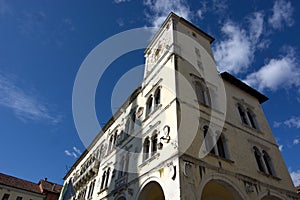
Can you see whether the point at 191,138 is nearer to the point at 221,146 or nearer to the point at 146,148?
the point at 221,146

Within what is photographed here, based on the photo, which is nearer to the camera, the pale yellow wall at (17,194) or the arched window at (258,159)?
the arched window at (258,159)

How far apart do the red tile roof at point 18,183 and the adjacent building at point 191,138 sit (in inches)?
1158

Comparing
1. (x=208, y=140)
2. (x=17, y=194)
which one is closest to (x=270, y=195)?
(x=208, y=140)

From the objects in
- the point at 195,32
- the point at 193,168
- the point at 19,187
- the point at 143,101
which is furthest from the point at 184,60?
the point at 19,187

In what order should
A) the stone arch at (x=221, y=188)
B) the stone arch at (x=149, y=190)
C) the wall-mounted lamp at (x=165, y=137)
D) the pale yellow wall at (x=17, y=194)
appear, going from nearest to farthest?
the stone arch at (x=221, y=188) < the wall-mounted lamp at (x=165, y=137) < the stone arch at (x=149, y=190) < the pale yellow wall at (x=17, y=194)

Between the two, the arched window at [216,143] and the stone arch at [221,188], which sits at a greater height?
the arched window at [216,143]

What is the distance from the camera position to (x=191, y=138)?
36.2 ft

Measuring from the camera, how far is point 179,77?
45.6 ft

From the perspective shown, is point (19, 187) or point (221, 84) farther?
point (19, 187)

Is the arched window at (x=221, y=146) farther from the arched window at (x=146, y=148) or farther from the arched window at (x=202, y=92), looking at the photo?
the arched window at (x=146, y=148)

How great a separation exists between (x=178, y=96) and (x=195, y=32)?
11107 mm

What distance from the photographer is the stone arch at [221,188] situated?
1005cm

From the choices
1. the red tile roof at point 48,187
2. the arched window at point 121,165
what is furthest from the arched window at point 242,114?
the red tile roof at point 48,187

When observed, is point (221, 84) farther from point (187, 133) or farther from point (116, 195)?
point (116, 195)
